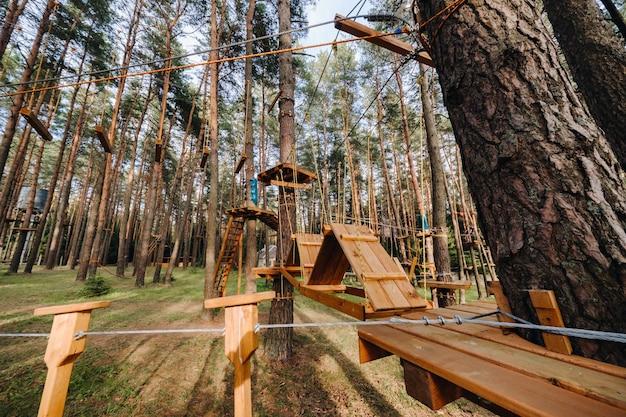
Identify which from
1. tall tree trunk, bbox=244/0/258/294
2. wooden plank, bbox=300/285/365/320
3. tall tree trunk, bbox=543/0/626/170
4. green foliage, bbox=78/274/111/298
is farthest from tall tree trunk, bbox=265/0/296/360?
green foliage, bbox=78/274/111/298

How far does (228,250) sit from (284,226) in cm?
359

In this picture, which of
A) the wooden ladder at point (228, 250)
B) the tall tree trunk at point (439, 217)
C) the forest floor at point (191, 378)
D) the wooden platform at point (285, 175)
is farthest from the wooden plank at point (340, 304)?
the wooden ladder at point (228, 250)

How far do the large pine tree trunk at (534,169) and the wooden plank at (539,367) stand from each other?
0.21 meters

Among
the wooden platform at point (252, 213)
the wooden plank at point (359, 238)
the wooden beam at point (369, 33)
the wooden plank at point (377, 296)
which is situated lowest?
the wooden plank at point (377, 296)

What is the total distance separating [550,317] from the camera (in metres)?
1.00

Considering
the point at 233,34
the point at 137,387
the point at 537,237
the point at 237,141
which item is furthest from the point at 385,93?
the point at 137,387

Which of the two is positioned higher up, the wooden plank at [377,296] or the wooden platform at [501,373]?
the wooden plank at [377,296]

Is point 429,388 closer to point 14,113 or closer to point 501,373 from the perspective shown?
point 501,373

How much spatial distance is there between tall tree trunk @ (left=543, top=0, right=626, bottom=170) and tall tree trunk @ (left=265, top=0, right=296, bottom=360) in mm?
4062

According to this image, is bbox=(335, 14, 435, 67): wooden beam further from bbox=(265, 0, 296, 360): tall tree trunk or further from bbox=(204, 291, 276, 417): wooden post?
bbox=(204, 291, 276, 417): wooden post

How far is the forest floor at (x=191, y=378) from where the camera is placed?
2955 mm

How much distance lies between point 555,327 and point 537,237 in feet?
1.26

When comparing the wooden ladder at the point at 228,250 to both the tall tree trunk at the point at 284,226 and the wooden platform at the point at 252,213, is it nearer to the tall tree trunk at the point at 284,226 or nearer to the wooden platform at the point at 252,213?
the wooden platform at the point at 252,213

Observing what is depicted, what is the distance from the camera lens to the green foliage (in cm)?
753
